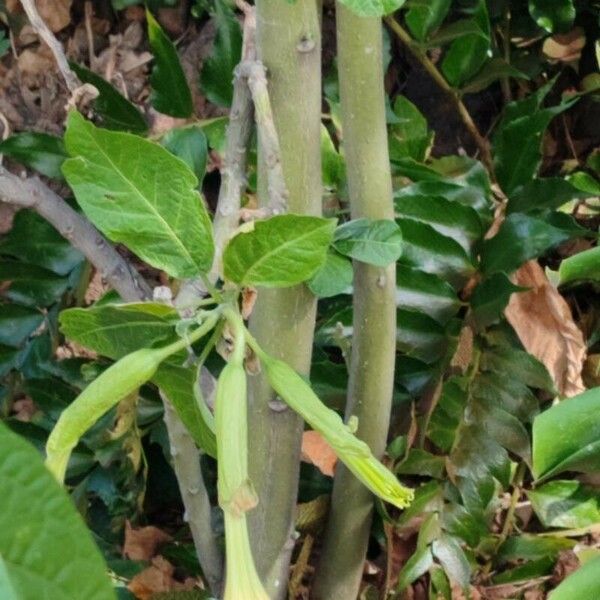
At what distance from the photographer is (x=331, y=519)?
685mm

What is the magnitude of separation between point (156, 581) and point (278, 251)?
463mm

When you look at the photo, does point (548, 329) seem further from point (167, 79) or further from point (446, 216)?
point (167, 79)

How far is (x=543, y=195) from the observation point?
75cm

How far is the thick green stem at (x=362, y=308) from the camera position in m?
0.50

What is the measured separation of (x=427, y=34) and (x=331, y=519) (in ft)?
1.44

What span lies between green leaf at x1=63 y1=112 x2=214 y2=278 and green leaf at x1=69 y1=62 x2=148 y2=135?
14.7 inches

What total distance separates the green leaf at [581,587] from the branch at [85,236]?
1.10 ft

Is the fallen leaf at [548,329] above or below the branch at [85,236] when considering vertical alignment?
below

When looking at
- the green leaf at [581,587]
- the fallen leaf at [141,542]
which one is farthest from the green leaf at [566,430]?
the fallen leaf at [141,542]

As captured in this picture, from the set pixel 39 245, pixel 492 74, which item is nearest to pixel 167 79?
pixel 39 245

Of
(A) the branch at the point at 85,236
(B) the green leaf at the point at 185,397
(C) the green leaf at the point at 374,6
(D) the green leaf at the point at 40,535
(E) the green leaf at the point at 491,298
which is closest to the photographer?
(D) the green leaf at the point at 40,535

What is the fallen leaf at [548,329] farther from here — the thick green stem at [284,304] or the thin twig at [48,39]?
the thin twig at [48,39]

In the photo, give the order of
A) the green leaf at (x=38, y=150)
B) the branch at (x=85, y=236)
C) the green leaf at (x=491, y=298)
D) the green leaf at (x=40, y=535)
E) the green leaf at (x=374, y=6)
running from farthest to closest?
the green leaf at (x=38, y=150)
the green leaf at (x=491, y=298)
the branch at (x=85, y=236)
the green leaf at (x=374, y=6)
the green leaf at (x=40, y=535)

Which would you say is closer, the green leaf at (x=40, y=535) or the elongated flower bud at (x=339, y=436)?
the green leaf at (x=40, y=535)
